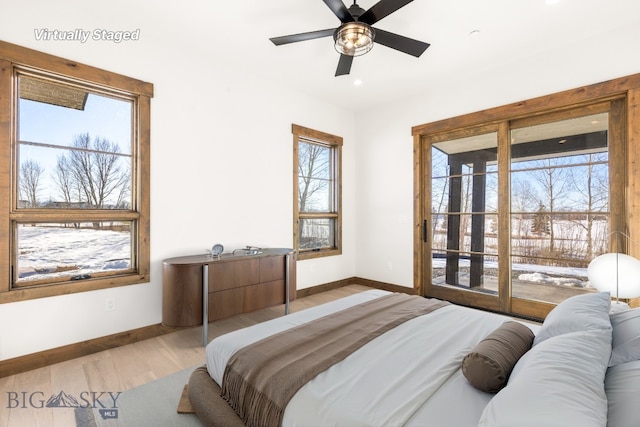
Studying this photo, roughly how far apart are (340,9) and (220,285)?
8.50 feet

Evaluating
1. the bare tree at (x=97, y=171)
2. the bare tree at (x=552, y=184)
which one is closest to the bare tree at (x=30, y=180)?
the bare tree at (x=97, y=171)

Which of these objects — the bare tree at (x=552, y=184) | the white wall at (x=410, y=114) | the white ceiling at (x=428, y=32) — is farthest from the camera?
the bare tree at (x=552, y=184)

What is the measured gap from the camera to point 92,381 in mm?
2201

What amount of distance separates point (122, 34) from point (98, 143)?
3.48 feet

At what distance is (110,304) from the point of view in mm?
2750

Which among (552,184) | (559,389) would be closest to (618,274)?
(552,184)

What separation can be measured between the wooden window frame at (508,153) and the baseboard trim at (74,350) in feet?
A: 11.4

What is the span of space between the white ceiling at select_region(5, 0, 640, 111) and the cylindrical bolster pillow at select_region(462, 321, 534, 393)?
2647 millimetres

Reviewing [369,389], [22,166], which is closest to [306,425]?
[369,389]

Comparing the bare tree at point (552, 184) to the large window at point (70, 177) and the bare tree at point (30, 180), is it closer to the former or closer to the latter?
the large window at point (70, 177)

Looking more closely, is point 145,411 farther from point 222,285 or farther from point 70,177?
point 70,177

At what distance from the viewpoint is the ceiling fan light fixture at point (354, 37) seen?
Result: 2275 millimetres

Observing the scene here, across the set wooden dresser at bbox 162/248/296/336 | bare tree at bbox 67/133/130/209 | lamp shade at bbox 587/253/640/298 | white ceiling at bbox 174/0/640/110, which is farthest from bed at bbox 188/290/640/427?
white ceiling at bbox 174/0/640/110

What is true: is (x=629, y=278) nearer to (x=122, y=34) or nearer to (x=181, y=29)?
(x=181, y=29)
